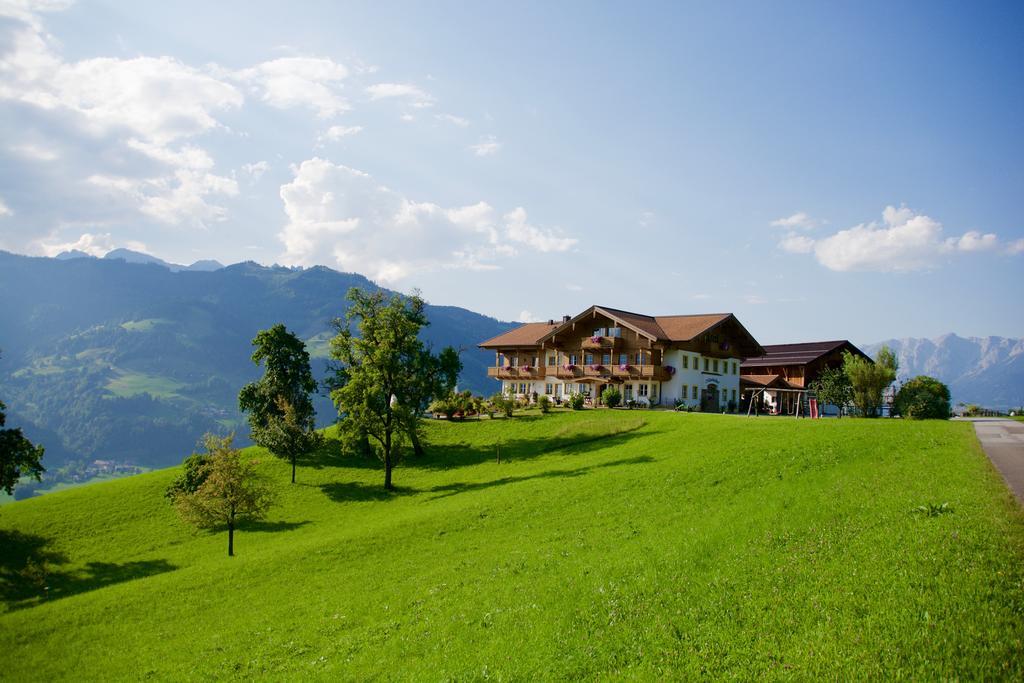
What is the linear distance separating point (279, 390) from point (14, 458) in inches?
891

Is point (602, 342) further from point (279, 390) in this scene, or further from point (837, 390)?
point (279, 390)

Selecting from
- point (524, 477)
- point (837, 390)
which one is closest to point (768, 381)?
point (837, 390)

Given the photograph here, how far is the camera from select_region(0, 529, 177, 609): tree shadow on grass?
31689 millimetres

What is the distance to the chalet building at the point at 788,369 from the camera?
258 ft

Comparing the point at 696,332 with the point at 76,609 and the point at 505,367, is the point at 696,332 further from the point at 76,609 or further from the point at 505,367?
the point at 76,609

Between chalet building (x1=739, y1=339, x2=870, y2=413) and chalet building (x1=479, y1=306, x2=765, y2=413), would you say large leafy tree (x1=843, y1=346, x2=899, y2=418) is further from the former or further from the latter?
chalet building (x1=739, y1=339, x2=870, y2=413)

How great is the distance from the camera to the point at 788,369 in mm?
81438

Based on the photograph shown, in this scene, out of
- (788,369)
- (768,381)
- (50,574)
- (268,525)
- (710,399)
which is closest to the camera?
(50,574)

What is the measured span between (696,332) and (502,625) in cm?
5930

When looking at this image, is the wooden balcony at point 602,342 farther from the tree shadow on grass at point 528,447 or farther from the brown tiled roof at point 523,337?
the tree shadow on grass at point 528,447

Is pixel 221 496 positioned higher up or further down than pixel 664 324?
further down

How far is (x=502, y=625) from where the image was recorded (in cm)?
1477

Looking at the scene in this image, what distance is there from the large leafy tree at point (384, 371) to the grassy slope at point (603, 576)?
→ 25.0 ft

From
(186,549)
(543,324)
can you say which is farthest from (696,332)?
(186,549)
